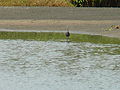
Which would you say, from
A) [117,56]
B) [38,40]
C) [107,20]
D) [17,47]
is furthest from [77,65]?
[107,20]

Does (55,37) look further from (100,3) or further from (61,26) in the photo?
(100,3)

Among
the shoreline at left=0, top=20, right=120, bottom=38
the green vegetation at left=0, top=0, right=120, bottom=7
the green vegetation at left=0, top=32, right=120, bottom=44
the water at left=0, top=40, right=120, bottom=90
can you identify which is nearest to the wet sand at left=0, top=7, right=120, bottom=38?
the shoreline at left=0, top=20, right=120, bottom=38

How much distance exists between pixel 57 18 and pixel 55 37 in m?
7.52

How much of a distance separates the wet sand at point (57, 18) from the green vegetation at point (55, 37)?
6.71ft

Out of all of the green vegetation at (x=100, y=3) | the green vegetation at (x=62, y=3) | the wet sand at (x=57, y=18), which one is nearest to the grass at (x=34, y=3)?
the green vegetation at (x=62, y=3)

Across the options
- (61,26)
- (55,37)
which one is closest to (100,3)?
(61,26)

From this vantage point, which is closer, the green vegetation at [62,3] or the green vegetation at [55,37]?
the green vegetation at [55,37]

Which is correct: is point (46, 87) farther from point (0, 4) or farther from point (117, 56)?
point (0, 4)

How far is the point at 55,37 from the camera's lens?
77.9 feet

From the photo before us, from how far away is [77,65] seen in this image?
15562 millimetres

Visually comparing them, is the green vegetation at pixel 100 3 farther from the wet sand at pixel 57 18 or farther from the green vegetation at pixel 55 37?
the green vegetation at pixel 55 37

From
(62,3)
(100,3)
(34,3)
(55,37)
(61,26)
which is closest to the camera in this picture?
(55,37)

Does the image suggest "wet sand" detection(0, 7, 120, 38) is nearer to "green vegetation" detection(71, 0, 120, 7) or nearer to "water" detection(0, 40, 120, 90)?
"green vegetation" detection(71, 0, 120, 7)

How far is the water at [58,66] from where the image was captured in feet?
41.7
